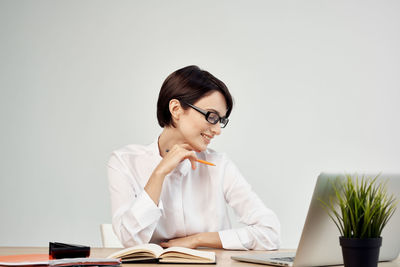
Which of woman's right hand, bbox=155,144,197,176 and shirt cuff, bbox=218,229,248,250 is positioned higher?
woman's right hand, bbox=155,144,197,176

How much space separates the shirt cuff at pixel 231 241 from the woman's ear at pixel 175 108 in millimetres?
611

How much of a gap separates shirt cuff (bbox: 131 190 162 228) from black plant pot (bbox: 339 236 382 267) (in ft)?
3.42

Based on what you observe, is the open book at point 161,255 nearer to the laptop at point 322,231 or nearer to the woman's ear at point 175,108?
the laptop at point 322,231

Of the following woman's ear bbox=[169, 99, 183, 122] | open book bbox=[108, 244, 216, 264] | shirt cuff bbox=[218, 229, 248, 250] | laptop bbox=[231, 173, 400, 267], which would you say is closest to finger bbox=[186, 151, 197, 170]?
woman's ear bbox=[169, 99, 183, 122]

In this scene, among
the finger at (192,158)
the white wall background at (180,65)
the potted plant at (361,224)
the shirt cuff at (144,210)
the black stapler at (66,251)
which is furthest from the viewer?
the white wall background at (180,65)

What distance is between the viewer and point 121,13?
13.8 feet

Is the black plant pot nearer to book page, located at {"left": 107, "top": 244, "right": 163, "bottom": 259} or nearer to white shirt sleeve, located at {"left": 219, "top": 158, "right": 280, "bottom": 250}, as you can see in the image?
book page, located at {"left": 107, "top": 244, "right": 163, "bottom": 259}

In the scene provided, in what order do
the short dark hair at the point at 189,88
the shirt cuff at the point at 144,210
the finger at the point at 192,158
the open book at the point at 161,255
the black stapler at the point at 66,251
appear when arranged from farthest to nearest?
the short dark hair at the point at 189,88 < the finger at the point at 192,158 < the shirt cuff at the point at 144,210 < the open book at the point at 161,255 < the black stapler at the point at 66,251

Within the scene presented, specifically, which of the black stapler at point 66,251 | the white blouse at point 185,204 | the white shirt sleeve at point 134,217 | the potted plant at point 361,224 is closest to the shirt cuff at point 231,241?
the white blouse at point 185,204

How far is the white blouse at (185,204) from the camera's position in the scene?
1.94 metres

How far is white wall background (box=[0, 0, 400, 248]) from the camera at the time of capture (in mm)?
4059

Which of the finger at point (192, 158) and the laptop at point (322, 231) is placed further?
the finger at point (192, 158)

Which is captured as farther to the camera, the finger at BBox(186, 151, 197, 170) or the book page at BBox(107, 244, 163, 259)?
the finger at BBox(186, 151, 197, 170)

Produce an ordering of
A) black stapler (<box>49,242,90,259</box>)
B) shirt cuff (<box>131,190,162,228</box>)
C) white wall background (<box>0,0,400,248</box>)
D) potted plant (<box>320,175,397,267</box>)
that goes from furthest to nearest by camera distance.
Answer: white wall background (<box>0,0,400,248</box>), shirt cuff (<box>131,190,162,228</box>), black stapler (<box>49,242,90,259</box>), potted plant (<box>320,175,397,267</box>)
